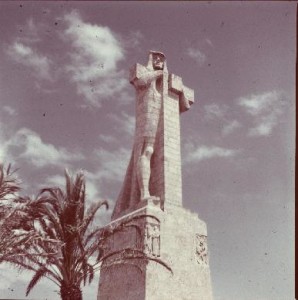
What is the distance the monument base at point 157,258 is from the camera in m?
12.9

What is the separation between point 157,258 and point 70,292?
284 cm

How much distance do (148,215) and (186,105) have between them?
208 inches

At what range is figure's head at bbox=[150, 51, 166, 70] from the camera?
684 inches

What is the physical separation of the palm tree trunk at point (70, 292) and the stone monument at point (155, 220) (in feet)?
4.54

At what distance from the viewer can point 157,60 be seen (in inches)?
690

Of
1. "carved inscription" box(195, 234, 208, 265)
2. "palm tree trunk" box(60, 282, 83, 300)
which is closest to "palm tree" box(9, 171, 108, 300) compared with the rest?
"palm tree trunk" box(60, 282, 83, 300)

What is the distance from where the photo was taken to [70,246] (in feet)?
38.8

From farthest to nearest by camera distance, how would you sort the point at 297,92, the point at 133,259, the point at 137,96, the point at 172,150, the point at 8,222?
the point at 137,96 < the point at 172,150 < the point at 133,259 < the point at 8,222 < the point at 297,92

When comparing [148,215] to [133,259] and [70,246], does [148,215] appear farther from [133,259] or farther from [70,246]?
[70,246]

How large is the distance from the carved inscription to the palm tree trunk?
4.42 m

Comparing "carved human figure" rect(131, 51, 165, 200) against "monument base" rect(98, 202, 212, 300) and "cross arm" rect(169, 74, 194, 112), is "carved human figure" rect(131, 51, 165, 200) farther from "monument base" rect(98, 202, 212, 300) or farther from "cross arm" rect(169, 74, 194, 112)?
"monument base" rect(98, 202, 212, 300)

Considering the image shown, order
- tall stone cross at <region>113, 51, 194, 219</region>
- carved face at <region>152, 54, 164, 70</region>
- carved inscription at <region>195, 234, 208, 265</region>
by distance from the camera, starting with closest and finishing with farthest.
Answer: carved inscription at <region>195, 234, 208, 265</region> < tall stone cross at <region>113, 51, 194, 219</region> < carved face at <region>152, 54, 164, 70</region>

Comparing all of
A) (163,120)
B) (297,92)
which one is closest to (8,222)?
(163,120)

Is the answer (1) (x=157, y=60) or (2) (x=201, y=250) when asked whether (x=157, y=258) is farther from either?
(1) (x=157, y=60)
